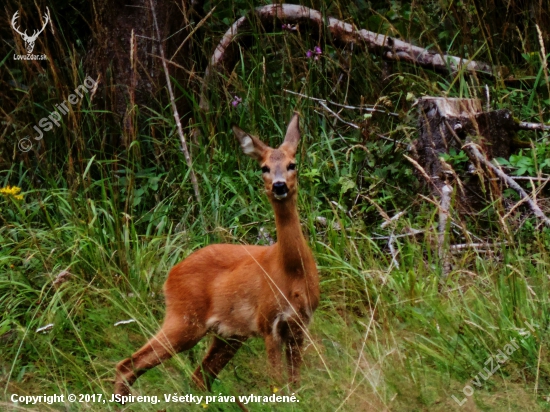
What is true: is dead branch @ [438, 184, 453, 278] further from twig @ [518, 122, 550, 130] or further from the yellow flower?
the yellow flower

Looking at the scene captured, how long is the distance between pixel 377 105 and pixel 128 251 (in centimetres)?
219

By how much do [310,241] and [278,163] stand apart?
1027mm

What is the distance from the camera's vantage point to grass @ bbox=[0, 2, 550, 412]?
13.4ft

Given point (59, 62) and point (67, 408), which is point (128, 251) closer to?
point (67, 408)

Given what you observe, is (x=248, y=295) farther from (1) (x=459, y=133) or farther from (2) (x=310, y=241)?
(1) (x=459, y=133)

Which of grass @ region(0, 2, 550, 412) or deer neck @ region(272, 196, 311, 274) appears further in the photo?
deer neck @ region(272, 196, 311, 274)

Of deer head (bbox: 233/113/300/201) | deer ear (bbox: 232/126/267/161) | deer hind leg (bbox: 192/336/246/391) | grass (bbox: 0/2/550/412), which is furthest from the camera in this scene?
deer ear (bbox: 232/126/267/161)

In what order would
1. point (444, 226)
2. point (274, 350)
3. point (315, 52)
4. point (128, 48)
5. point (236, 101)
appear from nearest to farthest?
1. point (274, 350)
2. point (444, 226)
3. point (236, 101)
4. point (315, 52)
5. point (128, 48)

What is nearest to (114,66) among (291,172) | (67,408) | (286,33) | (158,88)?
(158,88)

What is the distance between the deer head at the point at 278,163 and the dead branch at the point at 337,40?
1959mm

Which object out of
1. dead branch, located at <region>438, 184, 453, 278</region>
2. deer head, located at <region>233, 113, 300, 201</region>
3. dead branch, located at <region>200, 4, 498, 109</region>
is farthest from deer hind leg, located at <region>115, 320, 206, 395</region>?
dead branch, located at <region>200, 4, 498, 109</region>

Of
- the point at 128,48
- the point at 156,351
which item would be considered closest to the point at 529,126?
the point at 156,351

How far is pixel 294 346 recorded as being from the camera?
472 cm

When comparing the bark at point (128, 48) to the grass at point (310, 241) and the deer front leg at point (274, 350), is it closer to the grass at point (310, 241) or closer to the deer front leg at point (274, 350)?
the grass at point (310, 241)
